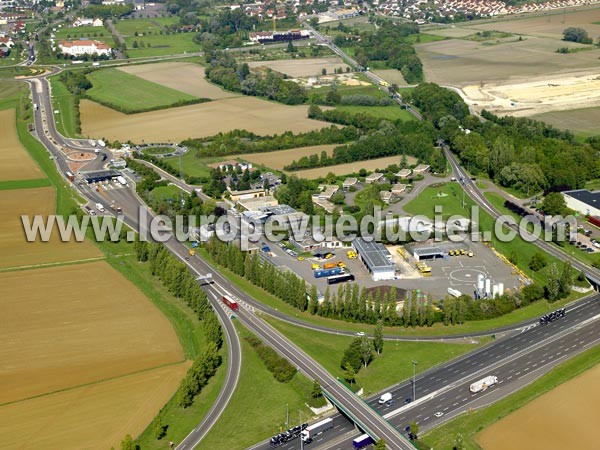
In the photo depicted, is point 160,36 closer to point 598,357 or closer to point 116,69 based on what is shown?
point 116,69

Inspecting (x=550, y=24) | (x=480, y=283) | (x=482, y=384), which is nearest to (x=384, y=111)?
(x=480, y=283)

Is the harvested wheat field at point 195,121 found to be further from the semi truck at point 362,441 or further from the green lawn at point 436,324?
the semi truck at point 362,441

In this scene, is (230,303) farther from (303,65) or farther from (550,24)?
(550,24)

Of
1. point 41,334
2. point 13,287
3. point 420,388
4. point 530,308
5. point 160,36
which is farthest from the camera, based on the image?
point 160,36

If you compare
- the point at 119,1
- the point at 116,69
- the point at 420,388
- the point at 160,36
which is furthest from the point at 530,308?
the point at 119,1

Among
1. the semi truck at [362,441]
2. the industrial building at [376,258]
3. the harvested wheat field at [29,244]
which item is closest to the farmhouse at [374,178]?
the industrial building at [376,258]

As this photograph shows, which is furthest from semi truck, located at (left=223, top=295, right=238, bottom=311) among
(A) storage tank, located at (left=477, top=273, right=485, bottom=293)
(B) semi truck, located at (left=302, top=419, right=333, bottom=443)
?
(A) storage tank, located at (left=477, top=273, right=485, bottom=293)

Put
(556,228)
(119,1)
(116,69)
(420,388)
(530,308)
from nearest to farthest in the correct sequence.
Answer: (420,388) < (530,308) < (556,228) < (116,69) < (119,1)

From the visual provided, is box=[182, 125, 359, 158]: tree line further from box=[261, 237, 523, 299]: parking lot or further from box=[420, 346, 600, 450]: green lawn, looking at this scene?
box=[420, 346, 600, 450]: green lawn
